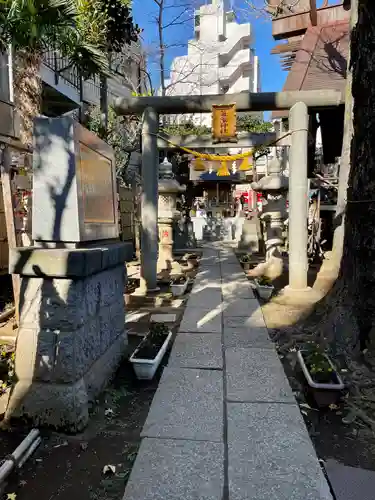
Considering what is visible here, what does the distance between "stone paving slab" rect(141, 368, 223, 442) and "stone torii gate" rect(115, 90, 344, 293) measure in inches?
151

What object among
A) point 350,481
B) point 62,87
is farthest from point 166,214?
point 350,481

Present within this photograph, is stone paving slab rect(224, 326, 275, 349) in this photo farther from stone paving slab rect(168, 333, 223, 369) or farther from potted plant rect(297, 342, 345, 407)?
potted plant rect(297, 342, 345, 407)

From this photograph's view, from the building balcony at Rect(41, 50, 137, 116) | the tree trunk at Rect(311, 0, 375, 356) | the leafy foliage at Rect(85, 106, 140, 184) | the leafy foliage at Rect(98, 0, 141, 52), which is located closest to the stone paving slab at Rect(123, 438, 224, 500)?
the tree trunk at Rect(311, 0, 375, 356)

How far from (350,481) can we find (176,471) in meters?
1.11

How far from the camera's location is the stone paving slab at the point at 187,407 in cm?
266

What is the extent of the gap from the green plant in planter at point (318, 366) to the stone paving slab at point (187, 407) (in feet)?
2.93

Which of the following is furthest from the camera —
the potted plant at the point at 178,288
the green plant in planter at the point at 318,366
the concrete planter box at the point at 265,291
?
the potted plant at the point at 178,288

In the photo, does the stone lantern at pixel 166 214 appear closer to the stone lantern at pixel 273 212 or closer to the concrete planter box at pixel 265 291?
the stone lantern at pixel 273 212

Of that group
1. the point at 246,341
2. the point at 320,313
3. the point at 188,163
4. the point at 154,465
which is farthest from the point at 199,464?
the point at 188,163

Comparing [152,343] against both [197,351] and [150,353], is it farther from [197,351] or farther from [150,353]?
[197,351]

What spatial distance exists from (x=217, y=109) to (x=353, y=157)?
3.96 m

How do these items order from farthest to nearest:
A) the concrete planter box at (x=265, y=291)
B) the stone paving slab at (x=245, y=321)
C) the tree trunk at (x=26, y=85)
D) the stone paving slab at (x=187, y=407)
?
the tree trunk at (x=26, y=85)
the concrete planter box at (x=265, y=291)
the stone paving slab at (x=245, y=321)
the stone paving slab at (x=187, y=407)

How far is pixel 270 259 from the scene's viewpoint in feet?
31.9

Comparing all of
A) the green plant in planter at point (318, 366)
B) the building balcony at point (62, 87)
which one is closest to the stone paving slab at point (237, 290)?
the green plant in planter at point (318, 366)
